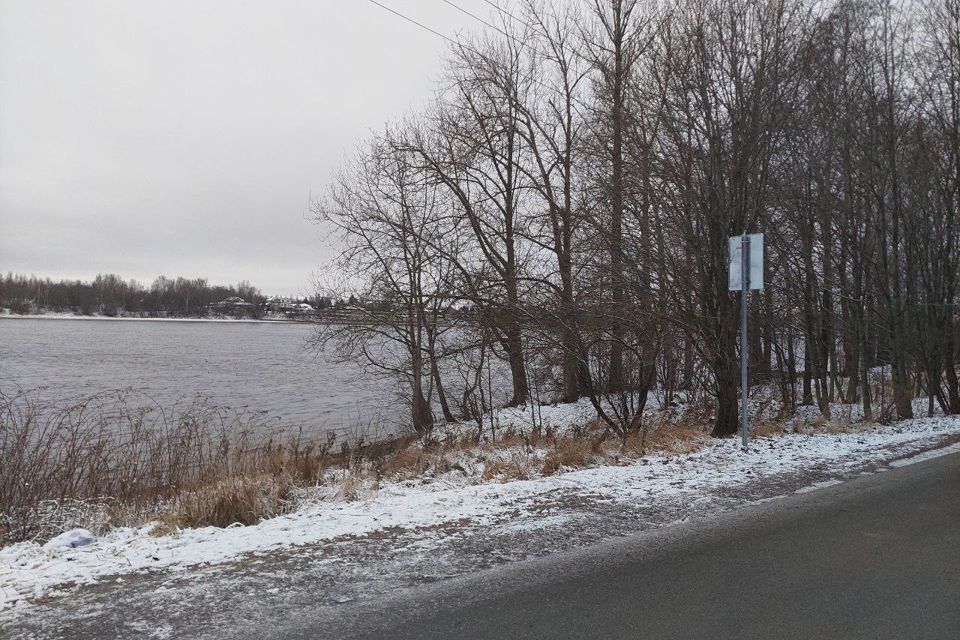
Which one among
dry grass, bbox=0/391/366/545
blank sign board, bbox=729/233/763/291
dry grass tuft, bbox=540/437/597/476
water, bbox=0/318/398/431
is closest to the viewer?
dry grass, bbox=0/391/366/545

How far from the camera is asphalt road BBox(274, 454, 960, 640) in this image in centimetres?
360

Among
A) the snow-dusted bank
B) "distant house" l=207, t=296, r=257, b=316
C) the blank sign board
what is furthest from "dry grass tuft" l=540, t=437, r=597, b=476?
"distant house" l=207, t=296, r=257, b=316

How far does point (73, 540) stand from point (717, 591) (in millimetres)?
4932

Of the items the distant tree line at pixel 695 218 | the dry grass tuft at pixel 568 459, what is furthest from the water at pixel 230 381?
the dry grass tuft at pixel 568 459

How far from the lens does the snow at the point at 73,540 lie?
4914mm

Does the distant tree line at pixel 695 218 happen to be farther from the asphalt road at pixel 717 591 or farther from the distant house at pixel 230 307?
the distant house at pixel 230 307

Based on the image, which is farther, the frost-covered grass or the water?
the water

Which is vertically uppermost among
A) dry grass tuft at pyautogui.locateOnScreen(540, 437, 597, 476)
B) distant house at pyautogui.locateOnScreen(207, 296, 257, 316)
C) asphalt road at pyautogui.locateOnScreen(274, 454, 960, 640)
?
distant house at pyautogui.locateOnScreen(207, 296, 257, 316)

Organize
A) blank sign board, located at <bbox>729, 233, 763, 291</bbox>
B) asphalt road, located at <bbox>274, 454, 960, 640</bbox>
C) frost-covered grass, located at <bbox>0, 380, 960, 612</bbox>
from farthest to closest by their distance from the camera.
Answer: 1. blank sign board, located at <bbox>729, 233, 763, 291</bbox>
2. frost-covered grass, located at <bbox>0, 380, 960, 612</bbox>
3. asphalt road, located at <bbox>274, 454, 960, 640</bbox>

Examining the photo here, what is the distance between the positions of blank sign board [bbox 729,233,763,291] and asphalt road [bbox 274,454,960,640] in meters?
4.09

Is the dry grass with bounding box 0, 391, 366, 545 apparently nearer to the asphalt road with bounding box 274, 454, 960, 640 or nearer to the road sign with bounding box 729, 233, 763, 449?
the asphalt road with bounding box 274, 454, 960, 640

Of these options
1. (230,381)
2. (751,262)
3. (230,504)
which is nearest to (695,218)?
(751,262)

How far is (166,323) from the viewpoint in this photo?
407 feet

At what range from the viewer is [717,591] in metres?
4.16
